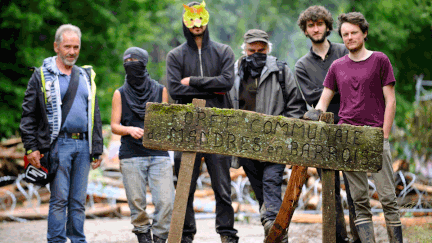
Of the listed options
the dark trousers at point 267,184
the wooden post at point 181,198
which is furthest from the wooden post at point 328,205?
the wooden post at point 181,198

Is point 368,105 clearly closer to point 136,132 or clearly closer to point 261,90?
point 261,90

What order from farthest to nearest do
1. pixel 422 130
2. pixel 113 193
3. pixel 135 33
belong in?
pixel 135 33, pixel 422 130, pixel 113 193

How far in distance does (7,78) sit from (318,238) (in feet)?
32.2

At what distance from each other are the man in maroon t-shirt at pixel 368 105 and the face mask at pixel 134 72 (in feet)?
6.54

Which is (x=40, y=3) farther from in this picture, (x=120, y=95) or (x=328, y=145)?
(x=328, y=145)

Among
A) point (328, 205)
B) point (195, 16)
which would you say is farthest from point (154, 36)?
point (328, 205)

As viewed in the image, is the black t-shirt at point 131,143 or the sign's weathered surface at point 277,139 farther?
the black t-shirt at point 131,143

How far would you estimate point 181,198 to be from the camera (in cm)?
387

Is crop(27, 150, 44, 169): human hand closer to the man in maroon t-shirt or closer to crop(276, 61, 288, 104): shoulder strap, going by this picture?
crop(276, 61, 288, 104): shoulder strap

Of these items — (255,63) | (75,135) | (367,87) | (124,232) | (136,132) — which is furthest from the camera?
(124,232)

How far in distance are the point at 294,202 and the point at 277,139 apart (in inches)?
23.5

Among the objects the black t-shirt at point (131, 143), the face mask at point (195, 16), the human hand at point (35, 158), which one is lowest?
the human hand at point (35, 158)

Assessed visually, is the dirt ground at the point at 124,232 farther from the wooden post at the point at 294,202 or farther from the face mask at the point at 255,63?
the face mask at the point at 255,63

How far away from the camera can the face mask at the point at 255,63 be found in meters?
5.12
